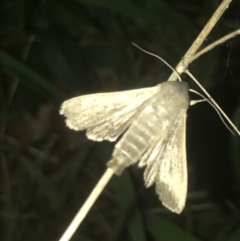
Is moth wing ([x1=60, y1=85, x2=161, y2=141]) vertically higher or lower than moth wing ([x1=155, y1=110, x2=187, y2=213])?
higher

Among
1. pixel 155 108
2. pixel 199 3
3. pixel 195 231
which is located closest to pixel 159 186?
pixel 155 108

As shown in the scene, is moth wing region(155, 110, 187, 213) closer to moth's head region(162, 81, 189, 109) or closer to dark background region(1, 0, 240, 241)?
moth's head region(162, 81, 189, 109)

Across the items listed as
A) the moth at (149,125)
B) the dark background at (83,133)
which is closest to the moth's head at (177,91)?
the moth at (149,125)

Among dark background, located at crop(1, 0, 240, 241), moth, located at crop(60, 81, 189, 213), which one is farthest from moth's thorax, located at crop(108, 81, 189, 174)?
dark background, located at crop(1, 0, 240, 241)

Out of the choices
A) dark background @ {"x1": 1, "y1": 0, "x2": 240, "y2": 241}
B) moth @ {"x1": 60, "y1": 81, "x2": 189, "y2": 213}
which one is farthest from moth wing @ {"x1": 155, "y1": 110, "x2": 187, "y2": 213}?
dark background @ {"x1": 1, "y1": 0, "x2": 240, "y2": 241}

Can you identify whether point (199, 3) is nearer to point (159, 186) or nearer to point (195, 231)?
point (195, 231)

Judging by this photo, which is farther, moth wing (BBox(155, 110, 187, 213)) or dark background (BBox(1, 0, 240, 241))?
dark background (BBox(1, 0, 240, 241))

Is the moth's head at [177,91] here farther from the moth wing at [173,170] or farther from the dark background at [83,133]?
the dark background at [83,133]
